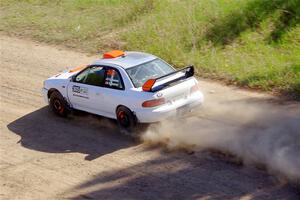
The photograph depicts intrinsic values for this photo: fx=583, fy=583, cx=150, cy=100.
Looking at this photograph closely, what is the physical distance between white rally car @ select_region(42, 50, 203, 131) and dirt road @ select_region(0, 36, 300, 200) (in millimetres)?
522

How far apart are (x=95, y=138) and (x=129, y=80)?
148 cm

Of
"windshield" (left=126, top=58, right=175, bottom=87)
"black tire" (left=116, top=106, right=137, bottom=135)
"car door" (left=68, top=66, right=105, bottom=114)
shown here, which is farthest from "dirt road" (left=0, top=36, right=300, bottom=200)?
"windshield" (left=126, top=58, right=175, bottom=87)

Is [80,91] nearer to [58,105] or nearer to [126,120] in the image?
[58,105]

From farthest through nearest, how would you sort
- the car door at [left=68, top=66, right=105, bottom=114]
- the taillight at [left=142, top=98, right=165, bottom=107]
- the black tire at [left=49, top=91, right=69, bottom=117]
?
the black tire at [left=49, top=91, right=69, bottom=117], the car door at [left=68, top=66, right=105, bottom=114], the taillight at [left=142, top=98, right=165, bottom=107]

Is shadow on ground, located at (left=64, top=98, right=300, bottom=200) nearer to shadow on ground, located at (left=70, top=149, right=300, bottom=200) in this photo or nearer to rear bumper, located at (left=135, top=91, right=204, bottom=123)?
shadow on ground, located at (left=70, top=149, right=300, bottom=200)

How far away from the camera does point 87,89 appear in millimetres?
13055

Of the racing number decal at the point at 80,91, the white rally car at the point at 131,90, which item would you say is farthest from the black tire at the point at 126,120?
the racing number decal at the point at 80,91

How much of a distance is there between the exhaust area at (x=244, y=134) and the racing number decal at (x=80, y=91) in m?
1.78

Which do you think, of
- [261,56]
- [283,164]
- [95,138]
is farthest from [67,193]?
[261,56]

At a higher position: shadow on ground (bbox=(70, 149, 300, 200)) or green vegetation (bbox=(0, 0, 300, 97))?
green vegetation (bbox=(0, 0, 300, 97))

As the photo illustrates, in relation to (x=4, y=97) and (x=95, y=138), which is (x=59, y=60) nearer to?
(x=4, y=97)

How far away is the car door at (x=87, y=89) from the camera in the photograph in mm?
12898

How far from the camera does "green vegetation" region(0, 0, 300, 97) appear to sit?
51.7 feet

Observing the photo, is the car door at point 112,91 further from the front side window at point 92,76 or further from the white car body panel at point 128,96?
the front side window at point 92,76
